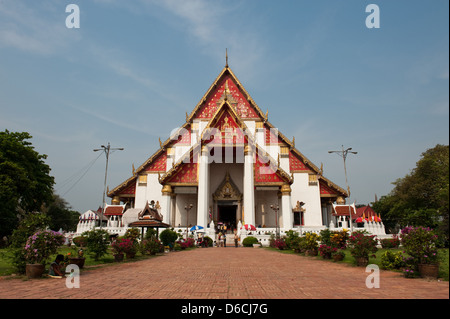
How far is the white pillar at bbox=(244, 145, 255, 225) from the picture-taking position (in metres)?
25.4

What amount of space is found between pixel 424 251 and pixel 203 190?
62.5ft

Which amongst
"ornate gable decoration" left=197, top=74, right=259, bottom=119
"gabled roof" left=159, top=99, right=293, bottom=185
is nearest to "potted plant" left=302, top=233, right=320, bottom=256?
"gabled roof" left=159, top=99, right=293, bottom=185

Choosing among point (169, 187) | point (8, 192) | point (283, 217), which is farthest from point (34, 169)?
point (283, 217)

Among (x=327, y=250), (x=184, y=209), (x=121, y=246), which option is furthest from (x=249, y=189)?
(x=121, y=246)

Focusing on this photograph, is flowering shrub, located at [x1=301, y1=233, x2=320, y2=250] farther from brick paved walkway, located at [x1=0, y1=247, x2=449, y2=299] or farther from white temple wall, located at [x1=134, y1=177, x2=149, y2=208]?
white temple wall, located at [x1=134, y1=177, x2=149, y2=208]

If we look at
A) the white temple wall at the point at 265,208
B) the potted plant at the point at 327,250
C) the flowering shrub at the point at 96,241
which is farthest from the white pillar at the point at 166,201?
the potted plant at the point at 327,250

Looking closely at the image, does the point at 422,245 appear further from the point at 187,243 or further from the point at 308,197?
the point at 308,197

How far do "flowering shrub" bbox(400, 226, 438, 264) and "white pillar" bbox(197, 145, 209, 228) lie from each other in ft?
59.5

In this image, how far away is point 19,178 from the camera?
23719 mm

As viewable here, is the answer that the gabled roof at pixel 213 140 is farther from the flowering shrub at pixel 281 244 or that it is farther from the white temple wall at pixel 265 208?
the flowering shrub at pixel 281 244

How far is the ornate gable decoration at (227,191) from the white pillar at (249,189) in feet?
9.39

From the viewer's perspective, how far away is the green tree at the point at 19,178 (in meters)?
22.8

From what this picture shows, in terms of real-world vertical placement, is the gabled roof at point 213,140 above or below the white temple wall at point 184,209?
above
